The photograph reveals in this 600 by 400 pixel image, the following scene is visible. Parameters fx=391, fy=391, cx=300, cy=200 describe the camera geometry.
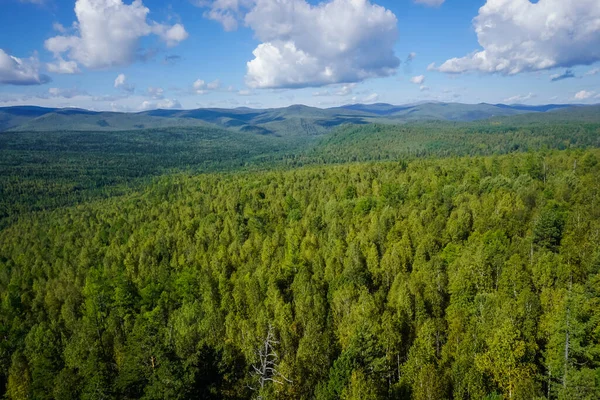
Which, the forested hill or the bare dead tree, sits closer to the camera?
the bare dead tree

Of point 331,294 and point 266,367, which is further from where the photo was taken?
point 331,294

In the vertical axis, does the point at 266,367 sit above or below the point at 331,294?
above

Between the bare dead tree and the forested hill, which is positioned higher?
the bare dead tree

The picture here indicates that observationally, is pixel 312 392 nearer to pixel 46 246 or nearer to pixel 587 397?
pixel 587 397

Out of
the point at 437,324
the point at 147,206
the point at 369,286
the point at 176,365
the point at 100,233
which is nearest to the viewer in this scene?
the point at 176,365

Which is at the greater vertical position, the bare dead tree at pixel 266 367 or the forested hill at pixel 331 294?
the bare dead tree at pixel 266 367

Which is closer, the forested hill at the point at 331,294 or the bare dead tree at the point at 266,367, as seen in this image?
the bare dead tree at the point at 266,367

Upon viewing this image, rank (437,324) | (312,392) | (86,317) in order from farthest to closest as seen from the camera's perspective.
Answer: (86,317) < (437,324) < (312,392)

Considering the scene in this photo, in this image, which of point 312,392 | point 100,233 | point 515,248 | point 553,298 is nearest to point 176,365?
point 312,392
